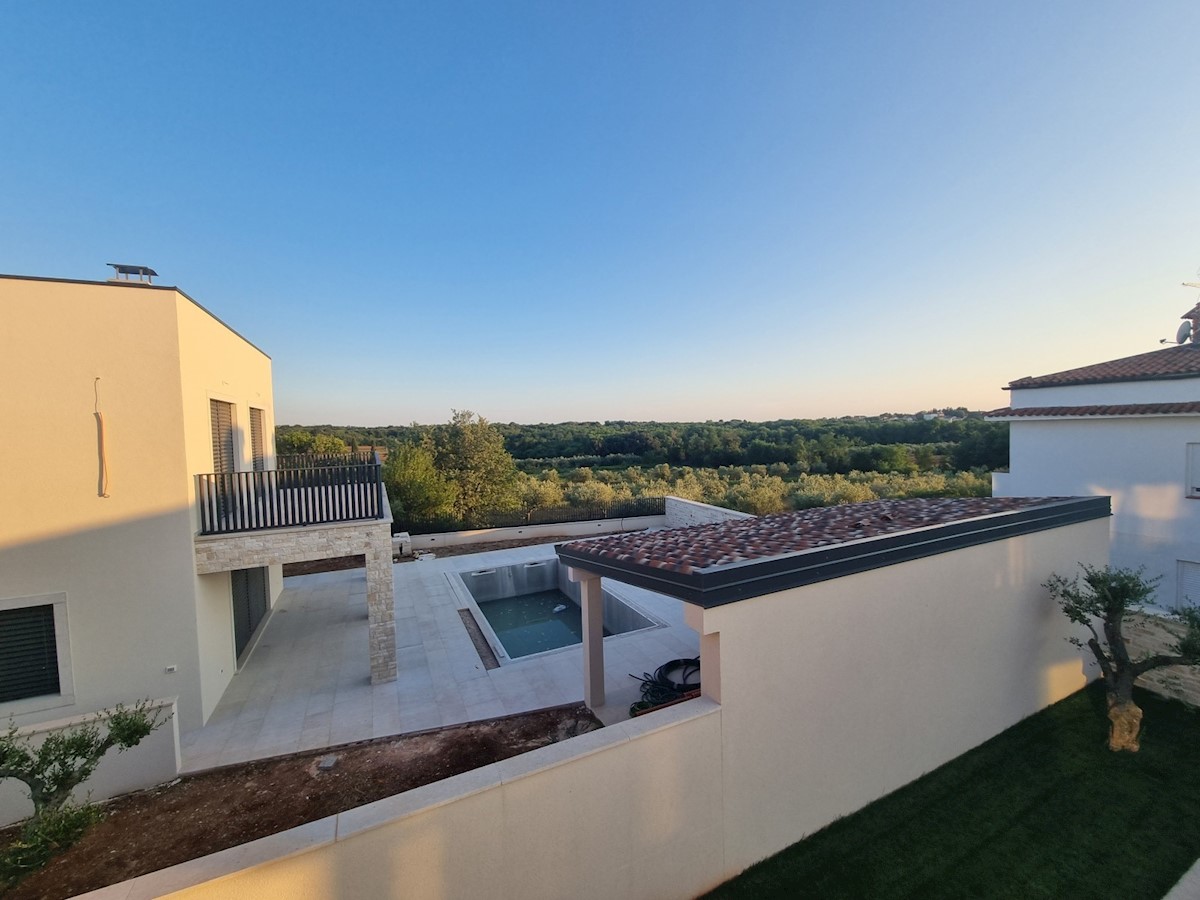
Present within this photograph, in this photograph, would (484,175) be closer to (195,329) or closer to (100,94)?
(100,94)

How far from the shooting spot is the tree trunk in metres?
5.71

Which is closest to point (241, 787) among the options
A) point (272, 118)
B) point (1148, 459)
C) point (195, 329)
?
point (195, 329)

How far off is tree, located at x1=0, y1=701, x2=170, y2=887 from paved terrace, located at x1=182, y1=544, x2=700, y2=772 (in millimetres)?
1894

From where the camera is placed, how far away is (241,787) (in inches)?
219

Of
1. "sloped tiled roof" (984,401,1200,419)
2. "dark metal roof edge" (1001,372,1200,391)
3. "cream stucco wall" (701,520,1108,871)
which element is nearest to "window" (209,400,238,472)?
"cream stucco wall" (701,520,1108,871)

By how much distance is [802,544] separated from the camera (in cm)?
488

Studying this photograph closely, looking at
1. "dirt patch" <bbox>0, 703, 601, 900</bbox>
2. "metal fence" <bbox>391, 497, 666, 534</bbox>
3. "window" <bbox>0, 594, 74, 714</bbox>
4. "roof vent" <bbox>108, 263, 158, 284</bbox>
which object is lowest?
"dirt patch" <bbox>0, 703, 601, 900</bbox>

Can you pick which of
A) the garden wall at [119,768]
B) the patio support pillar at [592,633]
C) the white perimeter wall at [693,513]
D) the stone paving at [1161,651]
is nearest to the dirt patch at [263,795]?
the garden wall at [119,768]

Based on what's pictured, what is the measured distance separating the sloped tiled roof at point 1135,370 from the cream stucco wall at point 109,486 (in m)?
16.7

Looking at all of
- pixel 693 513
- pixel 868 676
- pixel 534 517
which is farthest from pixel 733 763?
pixel 534 517

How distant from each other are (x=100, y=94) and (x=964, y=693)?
16.6 m

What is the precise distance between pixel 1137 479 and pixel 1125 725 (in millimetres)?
6181

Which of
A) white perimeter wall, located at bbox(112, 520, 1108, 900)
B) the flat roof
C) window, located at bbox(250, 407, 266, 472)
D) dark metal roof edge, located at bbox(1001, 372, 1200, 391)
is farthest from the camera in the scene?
window, located at bbox(250, 407, 266, 472)

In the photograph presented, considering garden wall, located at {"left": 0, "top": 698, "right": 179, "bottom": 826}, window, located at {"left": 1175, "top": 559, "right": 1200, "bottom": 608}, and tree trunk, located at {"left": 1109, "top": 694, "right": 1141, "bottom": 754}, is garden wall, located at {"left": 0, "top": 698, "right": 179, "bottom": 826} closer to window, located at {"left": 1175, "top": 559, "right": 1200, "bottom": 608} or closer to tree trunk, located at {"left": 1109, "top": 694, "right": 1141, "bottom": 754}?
tree trunk, located at {"left": 1109, "top": 694, "right": 1141, "bottom": 754}
